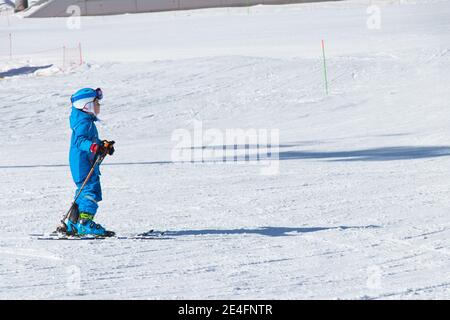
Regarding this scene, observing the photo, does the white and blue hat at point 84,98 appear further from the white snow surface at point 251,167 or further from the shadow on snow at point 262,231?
the shadow on snow at point 262,231

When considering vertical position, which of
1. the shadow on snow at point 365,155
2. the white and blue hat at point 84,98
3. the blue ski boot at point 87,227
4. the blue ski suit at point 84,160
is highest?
the white and blue hat at point 84,98

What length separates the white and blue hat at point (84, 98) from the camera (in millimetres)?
9305

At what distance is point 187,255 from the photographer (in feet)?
28.6

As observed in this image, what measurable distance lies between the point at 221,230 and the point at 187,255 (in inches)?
53.4

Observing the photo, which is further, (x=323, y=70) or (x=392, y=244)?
(x=323, y=70)

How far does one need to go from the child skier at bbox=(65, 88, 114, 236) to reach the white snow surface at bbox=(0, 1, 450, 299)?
0.26 meters

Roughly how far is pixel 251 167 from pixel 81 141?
6.48 m

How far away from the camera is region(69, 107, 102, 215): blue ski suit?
367 inches

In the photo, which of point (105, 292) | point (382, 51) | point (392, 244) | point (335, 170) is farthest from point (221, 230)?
point (382, 51)

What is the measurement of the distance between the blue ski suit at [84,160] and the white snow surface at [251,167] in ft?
1.29

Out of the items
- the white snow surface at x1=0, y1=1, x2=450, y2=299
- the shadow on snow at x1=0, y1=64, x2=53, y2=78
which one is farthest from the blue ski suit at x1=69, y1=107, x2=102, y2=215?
the shadow on snow at x1=0, y1=64, x2=53, y2=78

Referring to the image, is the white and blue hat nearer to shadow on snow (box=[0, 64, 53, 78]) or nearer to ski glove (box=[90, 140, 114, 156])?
ski glove (box=[90, 140, 114, 156])

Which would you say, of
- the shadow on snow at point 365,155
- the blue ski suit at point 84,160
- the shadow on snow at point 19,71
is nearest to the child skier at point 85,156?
the blue ski suit at point 84,160
